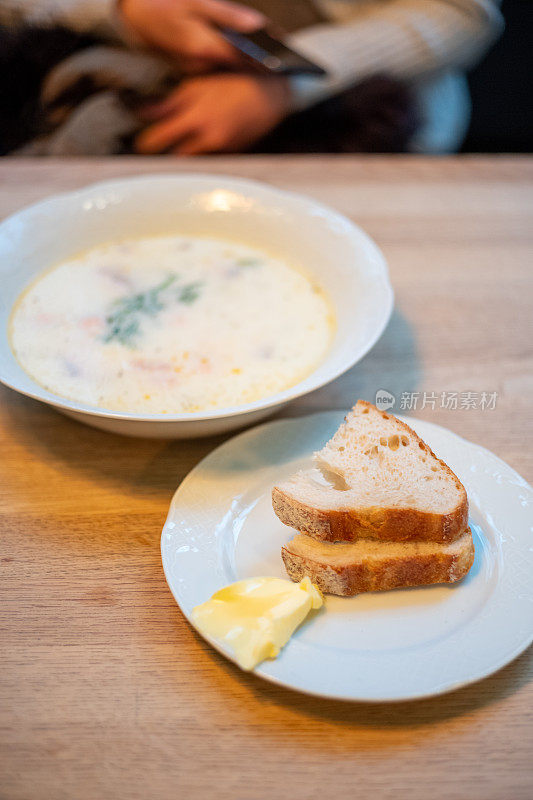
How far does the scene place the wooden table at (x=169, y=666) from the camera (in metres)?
0.71

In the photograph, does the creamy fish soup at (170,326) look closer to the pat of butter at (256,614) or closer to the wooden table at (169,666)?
the wooden table at (169,666)

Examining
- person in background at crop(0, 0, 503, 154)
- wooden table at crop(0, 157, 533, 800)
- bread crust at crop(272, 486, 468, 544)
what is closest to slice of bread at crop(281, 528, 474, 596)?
bread crust at crop(272, 486, 468, 544)

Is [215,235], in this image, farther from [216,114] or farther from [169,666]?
[216,114]

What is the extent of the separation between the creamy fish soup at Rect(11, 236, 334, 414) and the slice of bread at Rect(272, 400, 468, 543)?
0.18 m

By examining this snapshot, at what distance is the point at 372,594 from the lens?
0.84 metres

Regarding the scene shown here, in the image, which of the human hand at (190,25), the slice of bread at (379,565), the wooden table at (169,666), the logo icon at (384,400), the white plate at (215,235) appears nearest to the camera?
the wooden table at (169,666)

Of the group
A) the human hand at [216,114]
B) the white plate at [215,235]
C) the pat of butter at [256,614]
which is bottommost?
the human hand at [216,114]

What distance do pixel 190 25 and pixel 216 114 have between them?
30 cm

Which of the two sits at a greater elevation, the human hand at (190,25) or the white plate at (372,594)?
the human hand at (190,25)

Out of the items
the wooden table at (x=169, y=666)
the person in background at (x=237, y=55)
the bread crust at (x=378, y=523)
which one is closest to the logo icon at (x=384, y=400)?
the wooden table at (x=169, y=666)

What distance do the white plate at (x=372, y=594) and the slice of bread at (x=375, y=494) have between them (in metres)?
0.06

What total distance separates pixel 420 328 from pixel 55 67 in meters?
1.67

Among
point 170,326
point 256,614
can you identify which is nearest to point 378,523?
point 256,614

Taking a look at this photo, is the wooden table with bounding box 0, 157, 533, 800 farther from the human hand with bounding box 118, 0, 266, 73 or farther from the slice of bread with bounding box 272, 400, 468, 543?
the human hand with bounding box 118, 0, 266, 73
